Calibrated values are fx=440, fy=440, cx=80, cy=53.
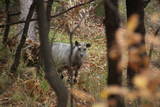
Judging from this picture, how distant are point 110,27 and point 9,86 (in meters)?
4.08

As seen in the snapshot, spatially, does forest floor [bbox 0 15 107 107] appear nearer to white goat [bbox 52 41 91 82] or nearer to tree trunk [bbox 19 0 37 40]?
white goat [bbox 52 41 91 82]

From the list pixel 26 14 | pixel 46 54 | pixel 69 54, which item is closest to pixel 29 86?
pixel 69 54

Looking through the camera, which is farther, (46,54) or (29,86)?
(29,86)

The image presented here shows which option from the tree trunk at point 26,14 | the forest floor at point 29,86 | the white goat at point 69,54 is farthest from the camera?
the tree trunk at point 26,14

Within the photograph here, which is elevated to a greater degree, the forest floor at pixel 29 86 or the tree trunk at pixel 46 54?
the tree trunk at pixel 46 54

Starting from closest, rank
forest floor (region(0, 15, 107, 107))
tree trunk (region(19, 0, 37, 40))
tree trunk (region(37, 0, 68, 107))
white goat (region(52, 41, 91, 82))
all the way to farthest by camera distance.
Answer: tree trunk (region(37, 0, 68, 107))
forest floor (region(0, 15, 107, 107))
white goat (region(52, 41, 91, 82))
tree trunk (region(19, 0, 37, 40))

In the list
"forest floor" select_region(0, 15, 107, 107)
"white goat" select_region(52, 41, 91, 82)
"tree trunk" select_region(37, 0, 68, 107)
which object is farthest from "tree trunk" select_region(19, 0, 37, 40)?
"tree trunk" select_region(37, 0, 68, 107)

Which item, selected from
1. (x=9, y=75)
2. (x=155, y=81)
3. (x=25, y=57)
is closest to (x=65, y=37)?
(x=25, y=57)

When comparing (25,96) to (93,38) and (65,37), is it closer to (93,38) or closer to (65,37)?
(65,37)

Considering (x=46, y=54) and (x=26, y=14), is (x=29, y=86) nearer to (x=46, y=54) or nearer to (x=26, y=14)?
(x=26, y=14)

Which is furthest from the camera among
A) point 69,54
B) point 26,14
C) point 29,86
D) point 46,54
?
point 26,14

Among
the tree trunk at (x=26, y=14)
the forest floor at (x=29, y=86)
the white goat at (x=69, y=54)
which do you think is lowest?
the forest floor at (x=29, y=86)

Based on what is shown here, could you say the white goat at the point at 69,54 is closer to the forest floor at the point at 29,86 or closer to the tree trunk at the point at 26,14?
the forest floor at the point at 29,86

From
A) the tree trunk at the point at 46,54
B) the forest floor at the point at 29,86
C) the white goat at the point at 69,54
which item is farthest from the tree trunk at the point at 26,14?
the tree trunk at the point at 46,54
